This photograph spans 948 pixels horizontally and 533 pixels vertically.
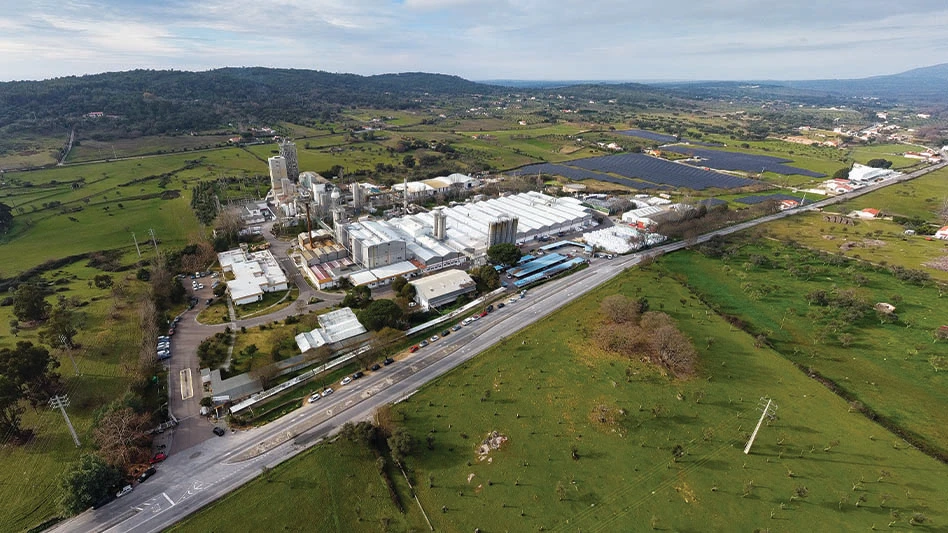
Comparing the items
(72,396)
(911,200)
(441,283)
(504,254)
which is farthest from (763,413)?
(911,200)

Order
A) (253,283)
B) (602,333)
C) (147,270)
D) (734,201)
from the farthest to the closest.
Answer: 1. (734,201)
2. (147,270)
3. (253,283)
4. (602,333)

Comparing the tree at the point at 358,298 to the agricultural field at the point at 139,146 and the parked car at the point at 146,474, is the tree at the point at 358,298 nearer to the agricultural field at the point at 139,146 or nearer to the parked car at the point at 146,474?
the parked car at the point at 146,474

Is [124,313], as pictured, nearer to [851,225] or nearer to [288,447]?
[288,447]

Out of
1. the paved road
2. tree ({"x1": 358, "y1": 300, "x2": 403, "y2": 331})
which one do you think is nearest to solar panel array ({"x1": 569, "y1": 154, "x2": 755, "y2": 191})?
the paved road

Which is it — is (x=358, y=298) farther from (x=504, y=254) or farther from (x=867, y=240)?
(x=867, y=240)

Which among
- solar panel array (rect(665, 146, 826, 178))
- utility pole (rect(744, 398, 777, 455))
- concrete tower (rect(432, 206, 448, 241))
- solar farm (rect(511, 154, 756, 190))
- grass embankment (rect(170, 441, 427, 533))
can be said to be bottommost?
grass embankment (rect(170, 441, 427, 533))

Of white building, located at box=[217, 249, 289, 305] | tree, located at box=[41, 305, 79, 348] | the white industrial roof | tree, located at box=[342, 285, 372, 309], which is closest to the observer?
tree, located at box=[41, 305, 79, 348]

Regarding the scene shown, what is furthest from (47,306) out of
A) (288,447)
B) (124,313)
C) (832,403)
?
(832,403)

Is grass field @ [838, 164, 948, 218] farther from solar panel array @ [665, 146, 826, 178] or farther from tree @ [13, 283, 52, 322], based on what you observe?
tree @ [13, 283, 52, 322]
